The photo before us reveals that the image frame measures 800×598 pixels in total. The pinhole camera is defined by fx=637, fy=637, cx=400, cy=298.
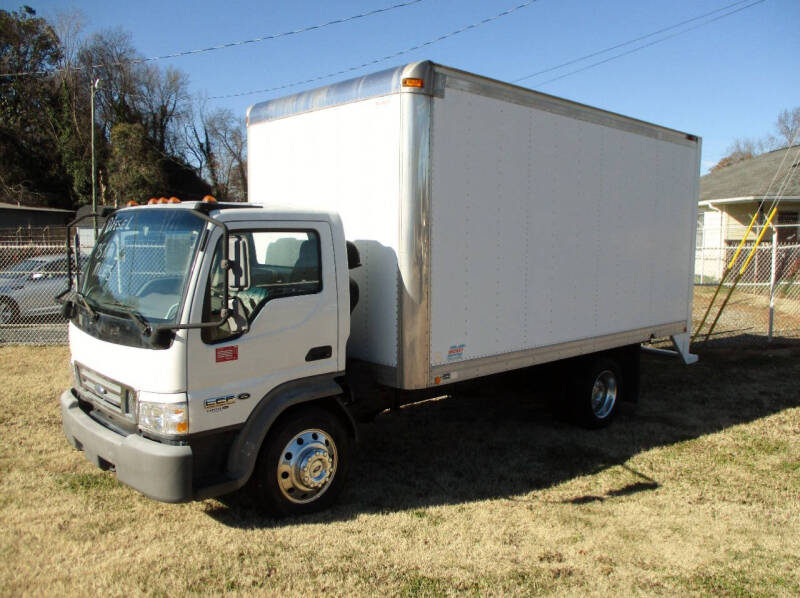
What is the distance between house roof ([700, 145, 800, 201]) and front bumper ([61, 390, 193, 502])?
2160 cm

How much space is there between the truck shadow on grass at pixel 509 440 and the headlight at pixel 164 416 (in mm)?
1010

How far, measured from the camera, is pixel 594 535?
4477mm

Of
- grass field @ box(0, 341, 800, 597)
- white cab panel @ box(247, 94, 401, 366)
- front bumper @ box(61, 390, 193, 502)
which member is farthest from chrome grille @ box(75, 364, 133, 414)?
white cab panel @ box(247, 94, 401, 366)

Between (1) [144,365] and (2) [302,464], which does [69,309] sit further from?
(2) [302,464]

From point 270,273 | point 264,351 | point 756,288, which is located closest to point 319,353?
point 264,351

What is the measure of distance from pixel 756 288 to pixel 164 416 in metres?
20.5

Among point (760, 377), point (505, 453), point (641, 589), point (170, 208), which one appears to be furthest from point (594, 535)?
point (760, 377)

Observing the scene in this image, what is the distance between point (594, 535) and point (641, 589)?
68 cm

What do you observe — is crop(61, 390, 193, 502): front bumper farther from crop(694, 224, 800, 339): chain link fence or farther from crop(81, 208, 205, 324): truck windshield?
crop(694, 224, 800, 339): chain link fence

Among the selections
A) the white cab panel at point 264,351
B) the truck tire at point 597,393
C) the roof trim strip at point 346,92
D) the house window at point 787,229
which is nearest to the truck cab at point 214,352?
the white cab panel at point 264,351

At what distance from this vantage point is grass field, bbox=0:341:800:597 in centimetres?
384

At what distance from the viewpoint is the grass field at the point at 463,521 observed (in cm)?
384

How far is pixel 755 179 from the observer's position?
23.9m

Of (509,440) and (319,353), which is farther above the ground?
(319,353)
